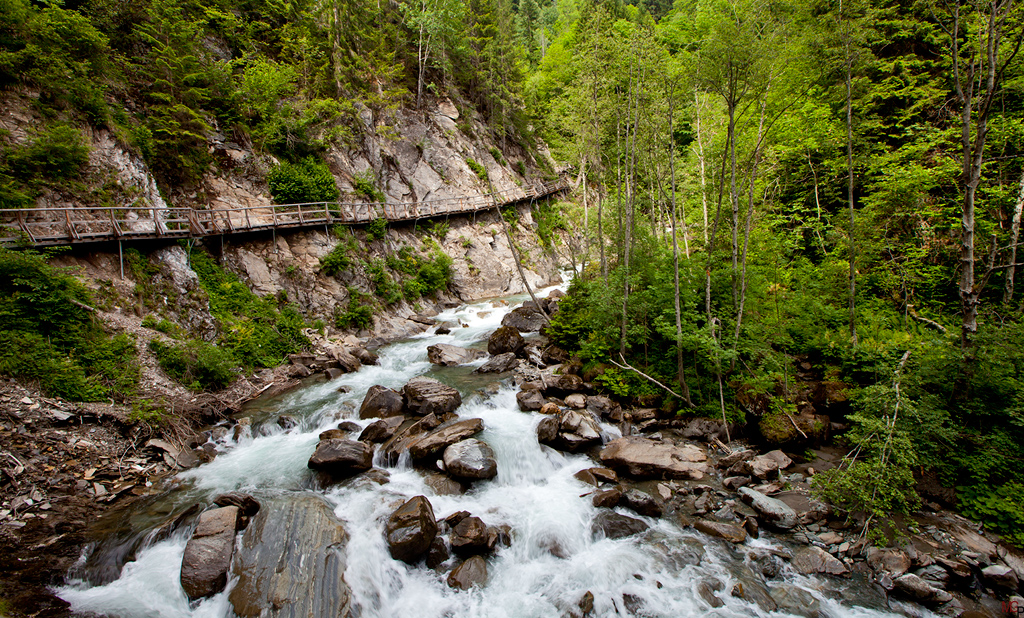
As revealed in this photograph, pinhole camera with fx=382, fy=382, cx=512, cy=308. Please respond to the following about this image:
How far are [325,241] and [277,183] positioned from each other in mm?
3724

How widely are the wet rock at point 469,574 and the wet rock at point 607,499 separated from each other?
237cm

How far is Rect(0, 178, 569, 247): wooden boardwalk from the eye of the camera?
9898mm

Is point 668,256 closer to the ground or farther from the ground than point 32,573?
farther from the ground

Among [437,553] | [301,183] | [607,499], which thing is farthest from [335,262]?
[607,499]

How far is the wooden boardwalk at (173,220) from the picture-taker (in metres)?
9.90

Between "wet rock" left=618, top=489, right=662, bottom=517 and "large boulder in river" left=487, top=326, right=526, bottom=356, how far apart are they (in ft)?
26.4

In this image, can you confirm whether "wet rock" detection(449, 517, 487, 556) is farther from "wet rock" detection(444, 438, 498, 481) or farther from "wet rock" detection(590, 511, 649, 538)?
"wet rock" detection(590, 511, 649, 538)

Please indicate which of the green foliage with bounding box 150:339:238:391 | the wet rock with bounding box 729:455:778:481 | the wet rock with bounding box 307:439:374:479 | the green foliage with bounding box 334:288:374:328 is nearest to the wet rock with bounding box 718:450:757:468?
the wet rock with bounding box 729:455:778:481

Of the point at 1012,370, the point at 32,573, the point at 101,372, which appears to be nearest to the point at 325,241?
the point at 101,372

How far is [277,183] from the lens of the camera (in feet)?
60.2

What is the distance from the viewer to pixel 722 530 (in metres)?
6.41

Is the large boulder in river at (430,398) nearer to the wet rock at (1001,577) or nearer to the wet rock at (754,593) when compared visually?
the wet rock at (754,593)

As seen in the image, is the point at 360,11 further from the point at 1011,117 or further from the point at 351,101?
the point at 1011,117

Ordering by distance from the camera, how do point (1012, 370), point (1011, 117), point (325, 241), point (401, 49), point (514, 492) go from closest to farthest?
point (1012, 370) < point (514, 492) < point (1011, 117) < point (325, 241) < point (401, 49)
